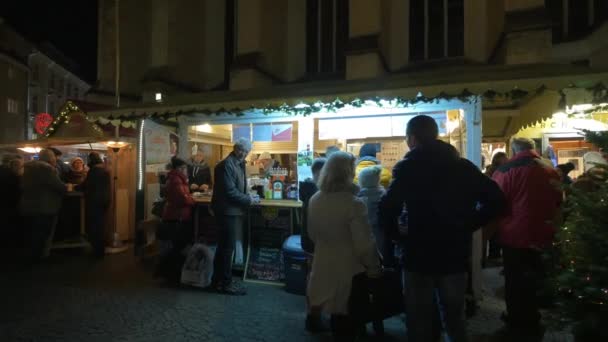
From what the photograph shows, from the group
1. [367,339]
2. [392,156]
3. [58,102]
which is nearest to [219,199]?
[367,339]

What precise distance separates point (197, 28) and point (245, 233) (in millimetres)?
8657

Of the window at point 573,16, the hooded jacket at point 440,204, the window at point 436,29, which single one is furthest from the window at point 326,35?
the hooded jacket at point 440,204

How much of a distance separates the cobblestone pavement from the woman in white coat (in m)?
1.19

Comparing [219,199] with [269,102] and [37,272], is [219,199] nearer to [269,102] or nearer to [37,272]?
[269,102]

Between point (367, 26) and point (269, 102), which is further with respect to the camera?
point (367, 26)

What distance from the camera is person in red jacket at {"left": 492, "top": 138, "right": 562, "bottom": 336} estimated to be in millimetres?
3830

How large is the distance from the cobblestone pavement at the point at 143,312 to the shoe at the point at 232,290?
0.10 meters

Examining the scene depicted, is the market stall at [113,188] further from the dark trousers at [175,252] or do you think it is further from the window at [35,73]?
the window at [35,73]

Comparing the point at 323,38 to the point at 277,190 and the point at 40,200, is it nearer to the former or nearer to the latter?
→ the point at 277,190

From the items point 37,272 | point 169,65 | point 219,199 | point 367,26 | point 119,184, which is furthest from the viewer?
point 169,65

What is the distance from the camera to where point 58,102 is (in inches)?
1601

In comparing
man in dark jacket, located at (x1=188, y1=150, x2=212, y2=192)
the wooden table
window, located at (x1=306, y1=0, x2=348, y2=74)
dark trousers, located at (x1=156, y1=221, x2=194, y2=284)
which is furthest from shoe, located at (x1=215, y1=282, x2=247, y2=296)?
window, located at (x1=306, y1=0, x2=348, y2=74)

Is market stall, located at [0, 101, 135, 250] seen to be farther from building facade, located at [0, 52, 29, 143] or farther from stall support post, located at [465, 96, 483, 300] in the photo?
building facade, located at [0, 52, 29, 143]

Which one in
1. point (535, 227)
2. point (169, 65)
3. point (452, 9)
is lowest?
point (535, 227)
